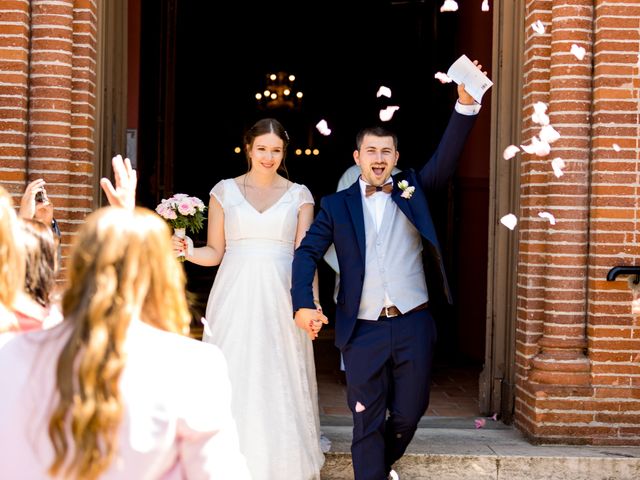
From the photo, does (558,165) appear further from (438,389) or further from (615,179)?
(438,389)

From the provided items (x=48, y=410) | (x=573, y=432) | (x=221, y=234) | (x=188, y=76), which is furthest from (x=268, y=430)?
(x=188, y=76)

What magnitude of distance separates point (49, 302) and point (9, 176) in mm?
2900

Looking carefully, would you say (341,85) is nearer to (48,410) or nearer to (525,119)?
(525,119)

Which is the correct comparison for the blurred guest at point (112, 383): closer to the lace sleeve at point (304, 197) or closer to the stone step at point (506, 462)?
the lace sleeve at point (304, 197)

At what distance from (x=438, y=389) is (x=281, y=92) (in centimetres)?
896

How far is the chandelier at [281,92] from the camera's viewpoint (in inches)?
587

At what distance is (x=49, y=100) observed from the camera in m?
5.22

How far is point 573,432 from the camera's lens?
5227mm

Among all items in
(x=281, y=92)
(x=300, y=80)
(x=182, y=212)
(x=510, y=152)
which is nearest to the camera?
(x=182, y=212)

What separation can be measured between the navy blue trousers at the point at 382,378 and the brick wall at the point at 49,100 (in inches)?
80.2

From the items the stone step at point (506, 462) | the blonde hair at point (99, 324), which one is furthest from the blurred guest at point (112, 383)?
the stone step at point (506, 462)

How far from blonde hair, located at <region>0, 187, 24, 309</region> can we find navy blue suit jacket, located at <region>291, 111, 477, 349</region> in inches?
93.7

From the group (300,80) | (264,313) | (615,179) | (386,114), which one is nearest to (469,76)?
(386,114)

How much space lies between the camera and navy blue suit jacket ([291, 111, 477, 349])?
451cm
